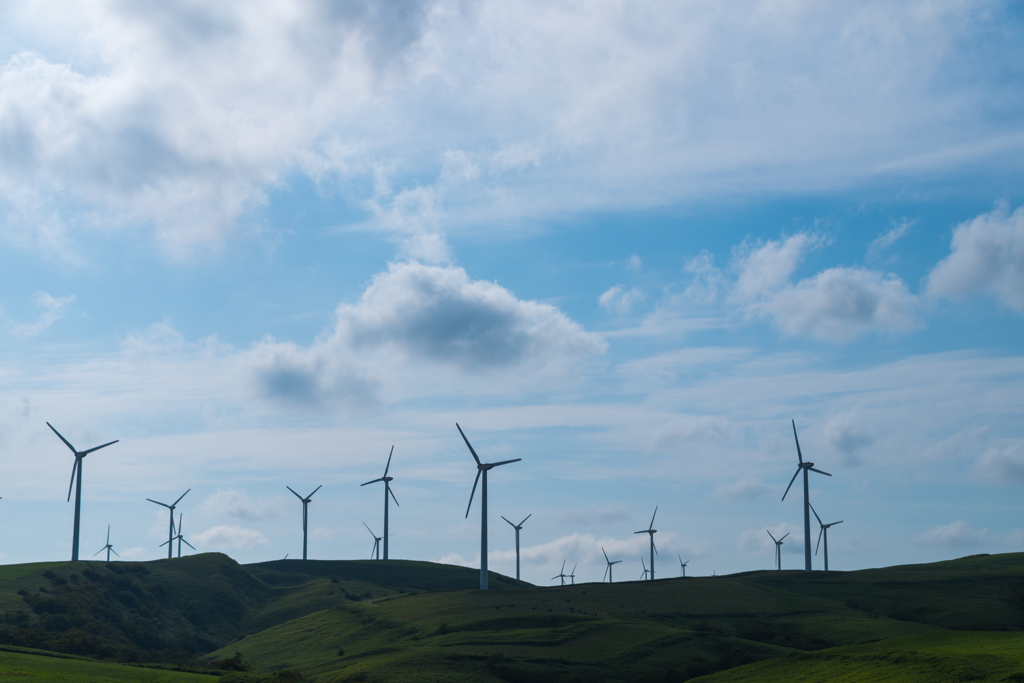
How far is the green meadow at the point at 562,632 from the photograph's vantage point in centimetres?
9375

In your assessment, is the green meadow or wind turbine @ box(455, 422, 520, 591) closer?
the green meadow

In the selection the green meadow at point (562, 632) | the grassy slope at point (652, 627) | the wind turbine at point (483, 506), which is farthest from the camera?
the wind turbine at point (483, 506)

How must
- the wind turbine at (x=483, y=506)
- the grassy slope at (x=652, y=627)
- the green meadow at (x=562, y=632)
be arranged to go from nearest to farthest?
1. the green meadow at (x=562, y=632)
2. the grassy slope at (x=652, y=627)
3. the wind turbine at (x=483, y=506)

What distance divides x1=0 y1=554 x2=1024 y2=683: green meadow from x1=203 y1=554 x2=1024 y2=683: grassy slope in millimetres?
382

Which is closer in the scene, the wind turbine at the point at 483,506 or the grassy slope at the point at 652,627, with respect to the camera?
the grassy slope at the point at 652,627

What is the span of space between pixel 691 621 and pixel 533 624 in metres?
28.7

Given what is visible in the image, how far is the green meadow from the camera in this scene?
93.8m

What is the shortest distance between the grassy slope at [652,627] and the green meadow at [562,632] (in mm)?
382

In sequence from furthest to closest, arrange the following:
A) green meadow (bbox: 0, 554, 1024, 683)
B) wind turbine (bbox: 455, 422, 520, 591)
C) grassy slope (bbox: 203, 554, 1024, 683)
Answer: wind turbine (bbox: 455, 422, 520, 591), grassy slope (bbox: 203, 554, 1024, 683), green meadow (bbox: 0, 554, 1024, 683)

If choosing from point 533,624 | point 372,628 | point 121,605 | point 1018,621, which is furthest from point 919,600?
point 121,605

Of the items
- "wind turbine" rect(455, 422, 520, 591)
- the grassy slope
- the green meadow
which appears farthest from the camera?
"wind turbine" rect(455, 422, 520, 591)

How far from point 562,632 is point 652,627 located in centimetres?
1345

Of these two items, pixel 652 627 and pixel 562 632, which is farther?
pixel 652 627

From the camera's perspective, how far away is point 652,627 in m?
128
